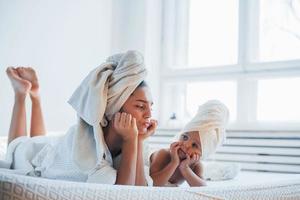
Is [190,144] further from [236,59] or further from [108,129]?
[236,59]

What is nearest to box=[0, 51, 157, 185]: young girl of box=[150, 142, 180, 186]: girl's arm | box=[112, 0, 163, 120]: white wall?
box=[150, 142, 180, 186]: girl's arm

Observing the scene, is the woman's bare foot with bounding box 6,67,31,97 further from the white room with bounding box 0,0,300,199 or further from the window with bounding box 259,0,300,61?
the window with bounding box 259,0,300,61

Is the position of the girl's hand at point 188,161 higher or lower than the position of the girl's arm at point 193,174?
higher

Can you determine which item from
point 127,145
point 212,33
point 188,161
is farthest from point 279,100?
point 127,145

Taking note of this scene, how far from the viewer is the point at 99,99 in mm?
→ 975

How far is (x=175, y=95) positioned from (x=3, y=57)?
1.19 meters

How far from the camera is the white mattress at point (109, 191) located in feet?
1.93

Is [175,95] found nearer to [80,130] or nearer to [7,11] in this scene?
→ [7,11]

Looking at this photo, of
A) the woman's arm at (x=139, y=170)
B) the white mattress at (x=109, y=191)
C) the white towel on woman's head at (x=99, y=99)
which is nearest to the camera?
the white mattress at (x=109, y=191)

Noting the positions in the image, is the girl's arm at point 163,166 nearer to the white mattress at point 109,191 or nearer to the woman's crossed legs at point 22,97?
the white mattress at point 109,191

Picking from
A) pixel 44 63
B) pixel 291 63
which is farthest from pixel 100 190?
pixel 291 63

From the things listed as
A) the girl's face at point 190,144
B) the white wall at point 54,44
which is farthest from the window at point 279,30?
the girl's face at point 190,144

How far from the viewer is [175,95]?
284 centimetres

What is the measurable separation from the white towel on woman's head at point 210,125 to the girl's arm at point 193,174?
0.16 feet
